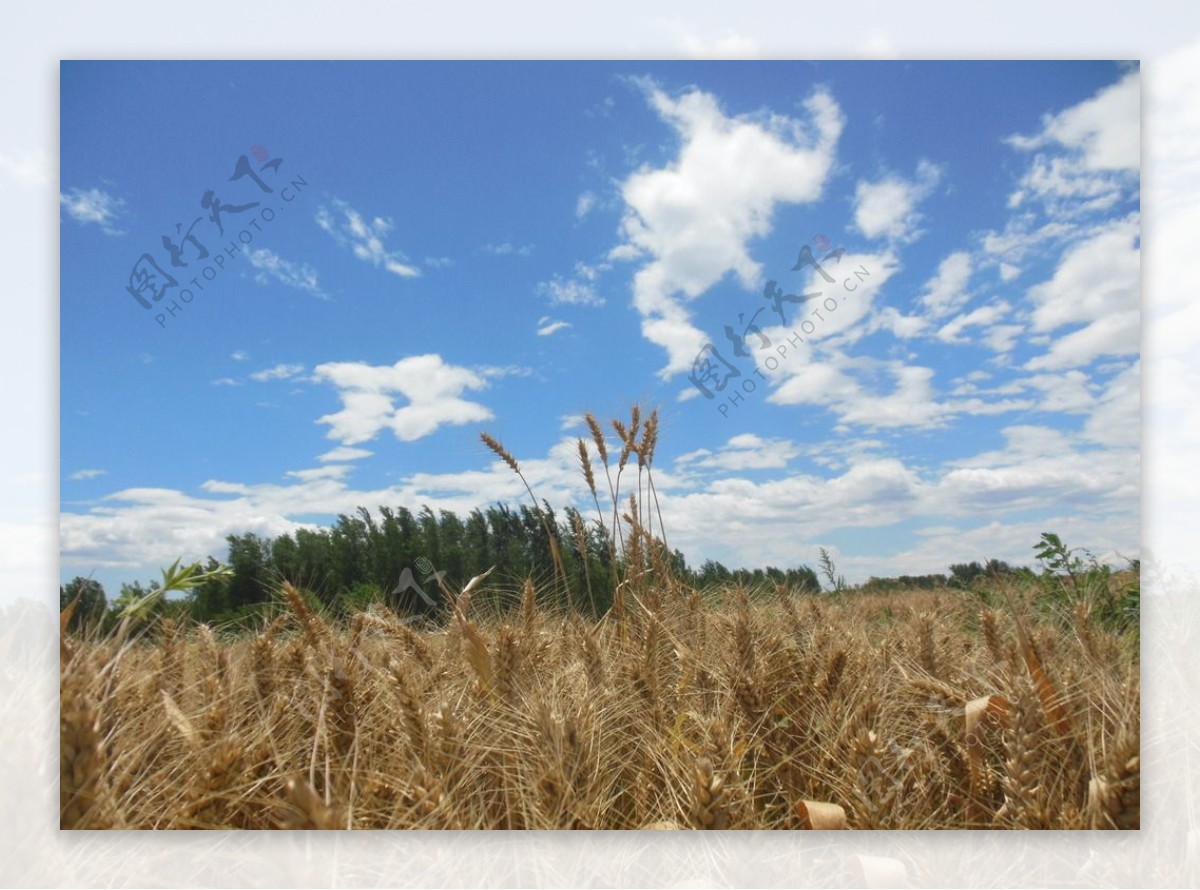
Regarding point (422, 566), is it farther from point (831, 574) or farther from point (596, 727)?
point (831, 574)

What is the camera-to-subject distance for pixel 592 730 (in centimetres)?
204

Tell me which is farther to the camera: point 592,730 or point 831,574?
point 831,574

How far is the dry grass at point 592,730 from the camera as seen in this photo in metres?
1.95

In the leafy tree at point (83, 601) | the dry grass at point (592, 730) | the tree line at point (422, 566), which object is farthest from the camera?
the tree line at point (422, 566)

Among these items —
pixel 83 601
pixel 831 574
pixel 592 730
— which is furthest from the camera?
pixel 831 574

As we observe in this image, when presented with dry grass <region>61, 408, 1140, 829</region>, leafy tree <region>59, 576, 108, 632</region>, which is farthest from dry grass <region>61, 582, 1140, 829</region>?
leafy tree <region>59, 576, 108, 632</region>

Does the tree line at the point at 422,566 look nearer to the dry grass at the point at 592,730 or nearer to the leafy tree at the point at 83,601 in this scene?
the leafy tree at the point at 83,601

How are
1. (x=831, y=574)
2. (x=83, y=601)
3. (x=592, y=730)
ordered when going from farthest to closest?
1. (x=831, y=574)
2. (x=83, y=601)
3. (x=592, y=730)

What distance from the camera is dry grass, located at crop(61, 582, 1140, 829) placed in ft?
6.39

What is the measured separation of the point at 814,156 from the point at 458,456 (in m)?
1.30

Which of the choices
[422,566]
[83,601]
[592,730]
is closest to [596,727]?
[592,730]

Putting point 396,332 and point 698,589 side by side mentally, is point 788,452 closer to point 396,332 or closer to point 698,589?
point 698,589

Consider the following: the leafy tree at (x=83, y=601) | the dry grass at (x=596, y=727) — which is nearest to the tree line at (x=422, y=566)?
the leafy tree at (x=83, y=601)

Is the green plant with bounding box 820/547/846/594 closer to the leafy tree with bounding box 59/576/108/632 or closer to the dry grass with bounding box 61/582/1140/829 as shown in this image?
the dry grass with bounding box 61/582/1140/829
